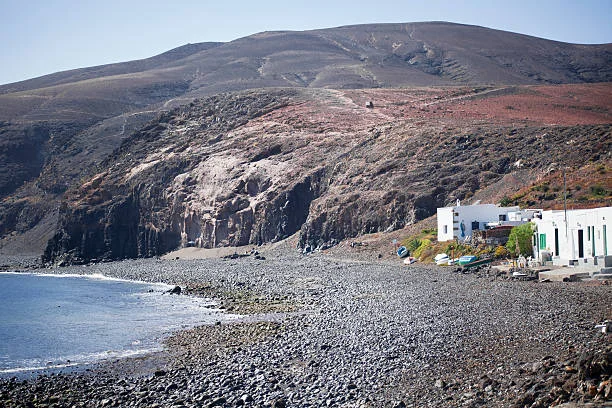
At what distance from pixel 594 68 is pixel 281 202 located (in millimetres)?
107750

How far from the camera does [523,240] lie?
35500 millimetres

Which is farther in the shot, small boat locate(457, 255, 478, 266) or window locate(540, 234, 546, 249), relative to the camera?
small boat locate(457, 255, 478, 266)

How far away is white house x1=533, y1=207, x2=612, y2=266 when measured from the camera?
29.0 meters

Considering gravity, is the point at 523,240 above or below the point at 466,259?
above

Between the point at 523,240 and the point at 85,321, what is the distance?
20.9 meters

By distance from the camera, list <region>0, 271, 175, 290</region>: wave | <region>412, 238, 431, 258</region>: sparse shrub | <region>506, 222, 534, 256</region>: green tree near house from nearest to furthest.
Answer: <region>506, 222, 534, 256</region>: green tree near house < <region>412, 238, 431, 258</region>: sparse shrub < <region>0, 271, 175, 290</region>: wave

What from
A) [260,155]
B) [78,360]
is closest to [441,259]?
[78,360]

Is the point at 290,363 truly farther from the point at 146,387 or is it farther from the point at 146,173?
the point at 146,173

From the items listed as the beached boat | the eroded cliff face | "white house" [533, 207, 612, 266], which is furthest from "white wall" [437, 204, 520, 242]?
the eroded cliff face

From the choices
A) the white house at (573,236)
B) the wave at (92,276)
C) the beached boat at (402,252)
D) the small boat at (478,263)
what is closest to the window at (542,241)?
the white house at (573,236)

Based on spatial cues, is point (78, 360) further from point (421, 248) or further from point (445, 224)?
point (445, 224)

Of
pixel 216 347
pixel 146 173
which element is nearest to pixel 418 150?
pixel 146 173

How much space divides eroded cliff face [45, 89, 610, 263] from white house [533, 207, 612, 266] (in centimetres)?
1620

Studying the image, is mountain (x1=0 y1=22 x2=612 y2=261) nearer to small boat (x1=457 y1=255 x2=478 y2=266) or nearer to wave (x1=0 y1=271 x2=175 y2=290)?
wave (x1=0 y1=271 x2=175 y2=290)
